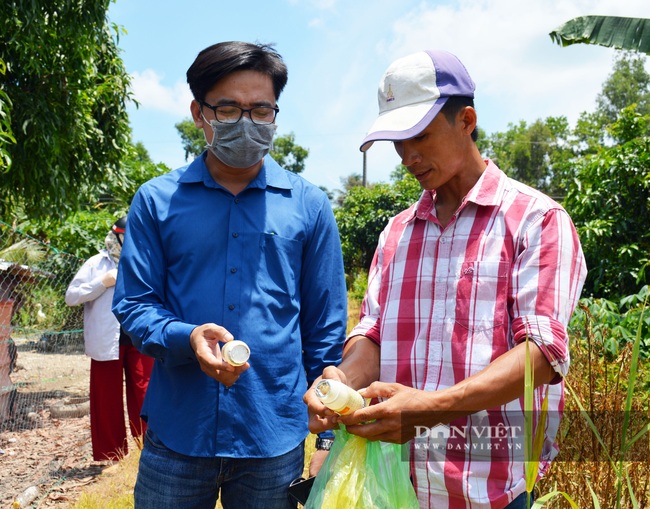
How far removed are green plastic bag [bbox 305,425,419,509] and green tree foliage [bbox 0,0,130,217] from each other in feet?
16.8

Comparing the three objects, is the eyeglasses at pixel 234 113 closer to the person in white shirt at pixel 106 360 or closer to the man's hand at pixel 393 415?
the man's hand at pixel 393 415

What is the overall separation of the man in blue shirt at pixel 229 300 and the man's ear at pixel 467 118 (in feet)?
2.06

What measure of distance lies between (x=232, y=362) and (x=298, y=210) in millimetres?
617

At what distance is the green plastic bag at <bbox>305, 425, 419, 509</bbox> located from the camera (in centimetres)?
155

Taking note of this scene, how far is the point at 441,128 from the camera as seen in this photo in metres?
1.65

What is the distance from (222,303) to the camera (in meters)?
1.95

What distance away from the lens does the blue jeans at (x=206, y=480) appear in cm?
188

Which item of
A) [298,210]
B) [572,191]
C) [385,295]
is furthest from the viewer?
[572,191]

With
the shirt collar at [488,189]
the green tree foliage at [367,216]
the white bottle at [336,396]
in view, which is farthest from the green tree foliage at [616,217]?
the green tree foliage at [367,216]

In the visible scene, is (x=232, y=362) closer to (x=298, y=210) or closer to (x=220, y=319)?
(x=220, y=319)

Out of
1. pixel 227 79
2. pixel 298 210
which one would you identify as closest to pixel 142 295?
pixel 298 210

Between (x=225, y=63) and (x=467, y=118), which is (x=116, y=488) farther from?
(x=467, y=118)

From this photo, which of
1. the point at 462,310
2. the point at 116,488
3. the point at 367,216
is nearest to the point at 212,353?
the point at 462,310

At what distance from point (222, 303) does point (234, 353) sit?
11.4 inches
